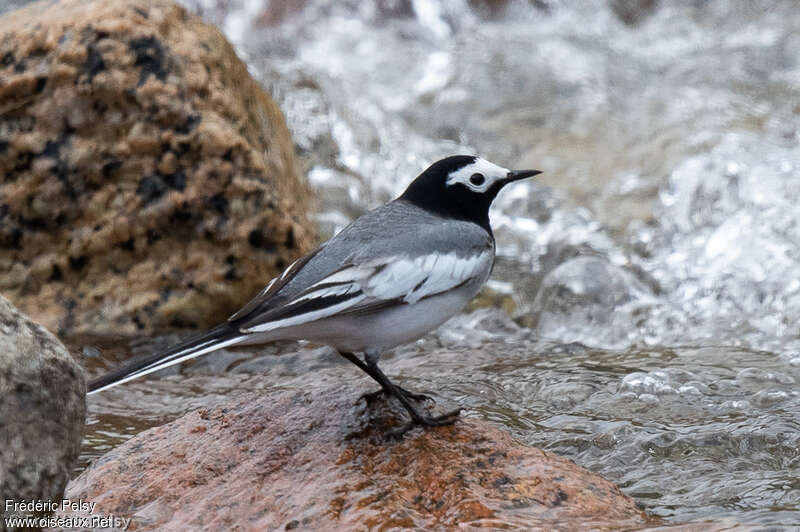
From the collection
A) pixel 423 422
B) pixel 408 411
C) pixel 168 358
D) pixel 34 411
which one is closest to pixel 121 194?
pixel 168 358

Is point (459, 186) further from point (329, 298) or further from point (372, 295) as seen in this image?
point (329, 298)

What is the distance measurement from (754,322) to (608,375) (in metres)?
2.03

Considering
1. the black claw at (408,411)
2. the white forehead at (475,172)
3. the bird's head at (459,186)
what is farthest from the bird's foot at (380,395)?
the white forehead at (475,172)

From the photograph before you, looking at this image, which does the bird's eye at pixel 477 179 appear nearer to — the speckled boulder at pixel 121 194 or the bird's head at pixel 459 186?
the bird's head at pixel 459 186

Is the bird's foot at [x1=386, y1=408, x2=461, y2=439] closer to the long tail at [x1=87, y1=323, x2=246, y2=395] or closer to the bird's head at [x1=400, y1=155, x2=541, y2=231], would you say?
the long tail at [x1=87, y1=323, x2=246, y2=395]

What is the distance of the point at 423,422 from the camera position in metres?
4.15

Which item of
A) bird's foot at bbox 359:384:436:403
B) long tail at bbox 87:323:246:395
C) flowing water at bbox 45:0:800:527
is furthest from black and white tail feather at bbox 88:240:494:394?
flowing water at bbox 45:0:800:527

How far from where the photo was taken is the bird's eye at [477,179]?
16.3ft

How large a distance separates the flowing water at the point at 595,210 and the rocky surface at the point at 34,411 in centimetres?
157

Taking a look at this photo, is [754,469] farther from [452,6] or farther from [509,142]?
[452,6]

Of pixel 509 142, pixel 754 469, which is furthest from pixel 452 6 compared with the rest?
pixel 754 469

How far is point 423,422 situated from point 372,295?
0.56 meters

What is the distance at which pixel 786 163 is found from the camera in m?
9.15

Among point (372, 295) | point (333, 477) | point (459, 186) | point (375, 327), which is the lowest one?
point (333, 477)
